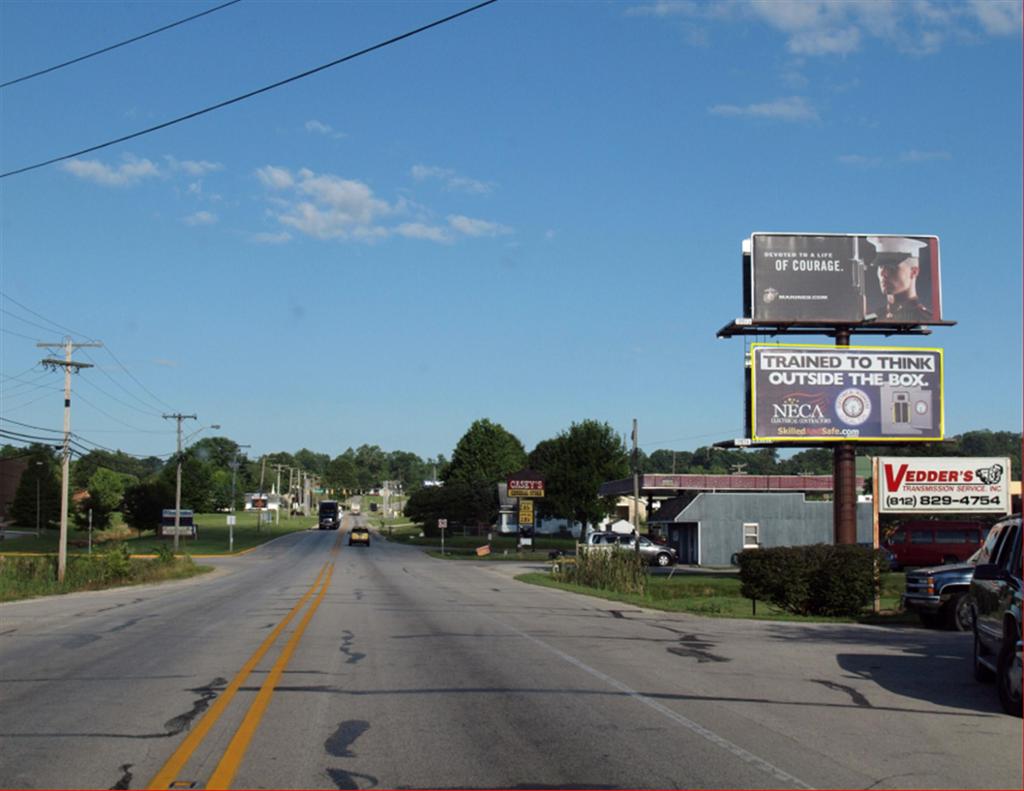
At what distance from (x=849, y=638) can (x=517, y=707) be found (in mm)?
10123

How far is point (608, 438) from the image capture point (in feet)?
281

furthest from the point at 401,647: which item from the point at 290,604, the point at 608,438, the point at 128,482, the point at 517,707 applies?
the point at 128,482

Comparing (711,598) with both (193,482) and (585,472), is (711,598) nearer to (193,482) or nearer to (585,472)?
(585,472)

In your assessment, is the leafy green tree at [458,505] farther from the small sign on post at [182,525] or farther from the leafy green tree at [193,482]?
the leafy green tree at [193,482]

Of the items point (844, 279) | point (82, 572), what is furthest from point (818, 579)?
point (82, 572)

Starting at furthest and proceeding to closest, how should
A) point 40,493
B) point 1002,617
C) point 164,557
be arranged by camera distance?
point 40,493 < point 164,557 < point 1002,617

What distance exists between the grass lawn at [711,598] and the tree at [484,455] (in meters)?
82.8

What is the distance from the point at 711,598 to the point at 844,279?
43.0 feet

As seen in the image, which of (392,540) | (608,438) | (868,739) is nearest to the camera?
(868,739)

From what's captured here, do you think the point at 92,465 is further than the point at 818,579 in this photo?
Yes

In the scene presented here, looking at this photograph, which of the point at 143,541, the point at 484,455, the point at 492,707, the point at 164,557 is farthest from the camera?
the point at 484,455

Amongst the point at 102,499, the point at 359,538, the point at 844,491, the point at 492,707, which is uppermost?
the point at 844,491

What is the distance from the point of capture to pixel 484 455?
128875 millimetres

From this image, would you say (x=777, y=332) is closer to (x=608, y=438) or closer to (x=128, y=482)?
(x=608, y=438)
